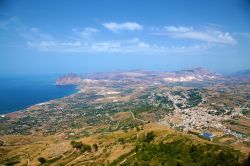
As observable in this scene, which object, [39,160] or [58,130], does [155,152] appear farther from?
[58,130]

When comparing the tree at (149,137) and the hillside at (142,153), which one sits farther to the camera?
the tree at (149,137)

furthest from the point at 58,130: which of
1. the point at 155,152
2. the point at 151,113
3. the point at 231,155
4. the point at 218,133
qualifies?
the point at 231,155

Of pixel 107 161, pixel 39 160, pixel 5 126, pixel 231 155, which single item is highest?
pixel 231 155

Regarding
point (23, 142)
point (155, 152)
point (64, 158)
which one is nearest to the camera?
point (155, 152)

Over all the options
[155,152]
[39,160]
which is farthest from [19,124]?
[155,152]

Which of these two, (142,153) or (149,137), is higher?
(149,137)

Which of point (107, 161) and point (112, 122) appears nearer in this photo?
point (107, 161)

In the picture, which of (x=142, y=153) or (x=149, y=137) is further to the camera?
(x=149, y=137)

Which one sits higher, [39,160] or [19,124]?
[39,160]

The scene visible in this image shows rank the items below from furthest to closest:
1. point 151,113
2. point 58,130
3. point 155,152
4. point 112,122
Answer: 1. point 151,113
2. point 112,122
3. point 58,130
4. point 155,152

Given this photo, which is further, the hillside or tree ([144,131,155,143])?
tree ([144,131,155,143])
